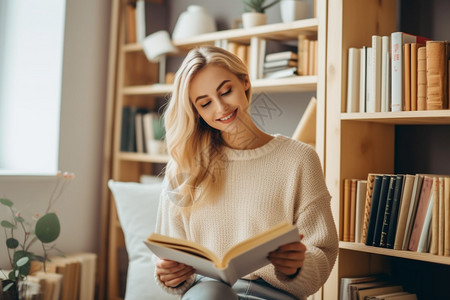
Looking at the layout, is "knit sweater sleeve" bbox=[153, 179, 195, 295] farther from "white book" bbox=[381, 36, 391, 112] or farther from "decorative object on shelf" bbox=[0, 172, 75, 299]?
"white book" bbox=[381, 36, 391, 112]

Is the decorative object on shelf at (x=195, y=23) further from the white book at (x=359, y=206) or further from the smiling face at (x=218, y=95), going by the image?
the white book at (x=359, y=206)

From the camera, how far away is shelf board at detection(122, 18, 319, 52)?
81.5 inches

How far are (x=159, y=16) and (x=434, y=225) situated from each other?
1.94 m

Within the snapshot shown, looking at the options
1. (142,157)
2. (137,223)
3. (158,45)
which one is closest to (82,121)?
(142,157)

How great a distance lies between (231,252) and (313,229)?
0.41 metres

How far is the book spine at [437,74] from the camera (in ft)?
5.27

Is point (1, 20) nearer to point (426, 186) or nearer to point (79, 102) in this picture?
point (79, 102)

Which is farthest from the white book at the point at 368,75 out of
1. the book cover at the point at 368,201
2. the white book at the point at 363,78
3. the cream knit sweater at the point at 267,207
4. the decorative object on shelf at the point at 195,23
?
the decorative object on shelf at the point at 195,23

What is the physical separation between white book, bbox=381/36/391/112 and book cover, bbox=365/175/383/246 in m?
0.25

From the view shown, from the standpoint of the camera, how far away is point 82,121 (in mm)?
2678

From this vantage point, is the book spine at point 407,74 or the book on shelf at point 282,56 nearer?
the book spine at point 407,74

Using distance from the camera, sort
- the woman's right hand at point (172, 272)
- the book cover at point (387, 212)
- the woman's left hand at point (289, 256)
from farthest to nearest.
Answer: the book cover at point (387, 212)
the woman's right hand at point (172, 272)
the woman's left hand at point (289, 256)

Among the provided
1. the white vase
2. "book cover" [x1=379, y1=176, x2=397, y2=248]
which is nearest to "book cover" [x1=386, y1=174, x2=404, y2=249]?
"book cover" [x1=379, y1=176, x2=397, y2=248]

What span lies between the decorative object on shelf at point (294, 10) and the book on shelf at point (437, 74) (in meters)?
0.70
